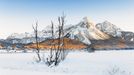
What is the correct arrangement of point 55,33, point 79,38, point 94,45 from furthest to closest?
point 94,45
point 79,38
point 55,33

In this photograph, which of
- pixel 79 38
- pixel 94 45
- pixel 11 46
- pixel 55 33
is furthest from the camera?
pixel 11 46

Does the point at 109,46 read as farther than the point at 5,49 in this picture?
No

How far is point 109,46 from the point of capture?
53.7m

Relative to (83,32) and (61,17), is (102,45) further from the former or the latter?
(61,17)

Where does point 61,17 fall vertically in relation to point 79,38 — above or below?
above

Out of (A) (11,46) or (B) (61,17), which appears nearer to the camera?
(B) (61,17)

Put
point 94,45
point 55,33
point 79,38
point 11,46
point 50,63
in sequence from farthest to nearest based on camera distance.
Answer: point 11,46
point 94,45
point 79,38
point 55,33
point 50,63

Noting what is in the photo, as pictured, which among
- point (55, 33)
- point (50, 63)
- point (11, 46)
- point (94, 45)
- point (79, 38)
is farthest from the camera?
point (11, 46)

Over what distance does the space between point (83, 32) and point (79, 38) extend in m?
5.31

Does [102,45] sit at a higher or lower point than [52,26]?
lower

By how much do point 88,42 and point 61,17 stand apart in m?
27.2

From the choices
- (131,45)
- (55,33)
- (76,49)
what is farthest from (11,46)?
(55,33)

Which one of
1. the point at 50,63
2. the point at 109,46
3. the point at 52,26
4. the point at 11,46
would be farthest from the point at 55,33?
the point at 11,46

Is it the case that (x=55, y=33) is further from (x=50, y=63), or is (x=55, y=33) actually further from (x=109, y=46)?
(x=109, y=46)
